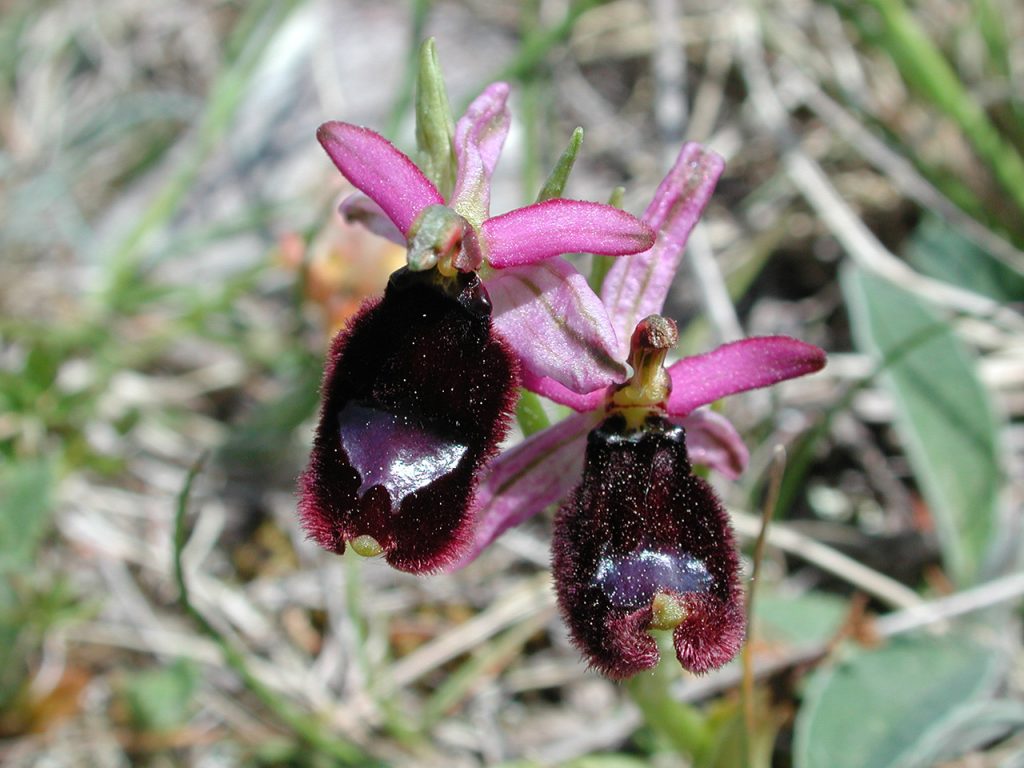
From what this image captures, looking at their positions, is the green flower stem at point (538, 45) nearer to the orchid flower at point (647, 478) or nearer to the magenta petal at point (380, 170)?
the orchid flower at point (647, 478)

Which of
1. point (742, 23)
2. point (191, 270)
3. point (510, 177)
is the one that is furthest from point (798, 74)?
point (191, 270)

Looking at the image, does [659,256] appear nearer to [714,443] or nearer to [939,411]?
[714,443]

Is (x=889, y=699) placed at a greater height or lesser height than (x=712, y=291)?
lesser

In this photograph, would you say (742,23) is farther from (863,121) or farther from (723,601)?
(723,601)

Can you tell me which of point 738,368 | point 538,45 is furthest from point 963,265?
point 738,368

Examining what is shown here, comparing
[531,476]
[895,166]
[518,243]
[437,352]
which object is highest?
[518,243]

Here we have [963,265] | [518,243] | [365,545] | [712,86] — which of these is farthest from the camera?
[712,86]

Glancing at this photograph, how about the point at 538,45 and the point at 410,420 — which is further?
the point at 538,45
